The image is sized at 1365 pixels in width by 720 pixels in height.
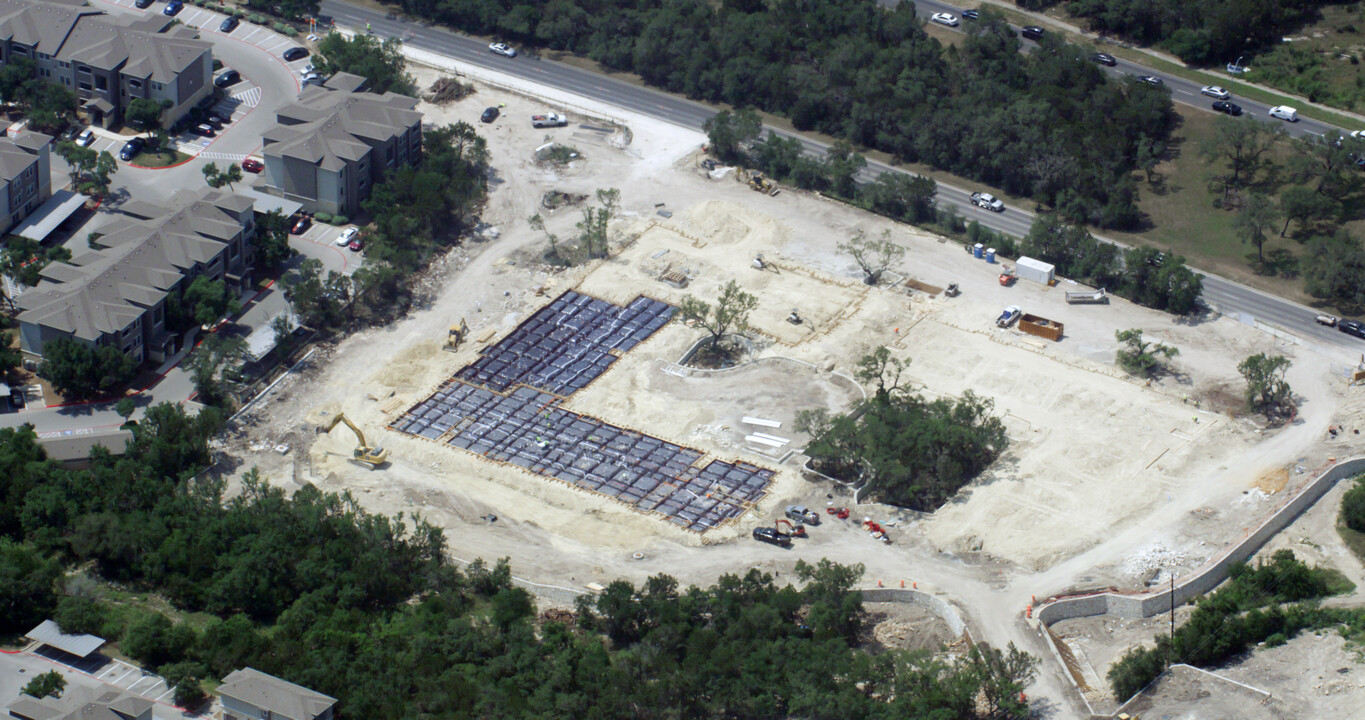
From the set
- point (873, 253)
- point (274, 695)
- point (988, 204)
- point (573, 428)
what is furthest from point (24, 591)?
point (988, 204)

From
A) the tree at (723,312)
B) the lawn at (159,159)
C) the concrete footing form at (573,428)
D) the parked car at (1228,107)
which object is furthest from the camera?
the parked car at (1228,107)

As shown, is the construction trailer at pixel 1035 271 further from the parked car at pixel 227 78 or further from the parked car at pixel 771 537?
the parked car at pixel 227 78

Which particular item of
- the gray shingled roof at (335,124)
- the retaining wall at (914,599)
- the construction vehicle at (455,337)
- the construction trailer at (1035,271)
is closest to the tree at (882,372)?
the construction trailer at (1035,271)

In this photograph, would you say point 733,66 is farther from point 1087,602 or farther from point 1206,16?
point 1087,602

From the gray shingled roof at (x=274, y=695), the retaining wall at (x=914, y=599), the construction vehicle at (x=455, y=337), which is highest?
the retaining wall at (x=914, y=599)

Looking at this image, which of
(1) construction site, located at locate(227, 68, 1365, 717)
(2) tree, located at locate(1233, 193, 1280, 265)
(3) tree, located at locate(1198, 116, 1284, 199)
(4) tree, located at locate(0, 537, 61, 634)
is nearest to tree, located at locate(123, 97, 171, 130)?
(1) construction site, located at locate(227, 68, 1365, 717)

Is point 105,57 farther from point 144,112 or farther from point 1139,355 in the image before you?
point 1139,355

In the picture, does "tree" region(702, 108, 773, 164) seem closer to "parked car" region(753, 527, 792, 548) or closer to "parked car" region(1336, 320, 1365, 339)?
"parked car" region(1336, 320, 1365, 339)
